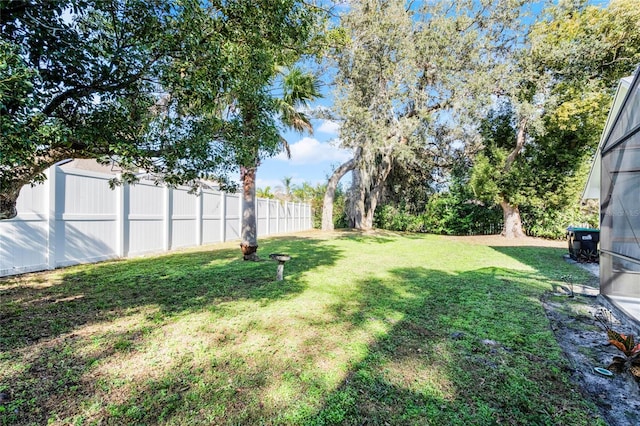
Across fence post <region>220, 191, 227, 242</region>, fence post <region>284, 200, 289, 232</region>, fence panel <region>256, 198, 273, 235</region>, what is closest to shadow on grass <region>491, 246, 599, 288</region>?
fence post <region>220, 191, 227, 242</region>

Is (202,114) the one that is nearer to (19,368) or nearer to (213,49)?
(213,49)

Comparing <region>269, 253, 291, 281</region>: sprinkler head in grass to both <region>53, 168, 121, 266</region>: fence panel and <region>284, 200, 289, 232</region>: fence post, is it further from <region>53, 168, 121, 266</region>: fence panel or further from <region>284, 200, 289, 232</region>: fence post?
<region>284, 200, 289, 232</region>: fence post

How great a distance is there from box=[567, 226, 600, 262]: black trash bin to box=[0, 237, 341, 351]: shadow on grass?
288 inches

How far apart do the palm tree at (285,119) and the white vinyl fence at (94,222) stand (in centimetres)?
172

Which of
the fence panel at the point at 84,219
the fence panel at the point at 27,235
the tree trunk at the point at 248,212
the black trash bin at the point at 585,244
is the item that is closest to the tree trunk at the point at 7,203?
the fence panel at the point at 27,235

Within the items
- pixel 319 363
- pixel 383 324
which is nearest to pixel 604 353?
pixel 383 324

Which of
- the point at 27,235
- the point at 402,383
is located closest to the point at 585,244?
the point at 402,383

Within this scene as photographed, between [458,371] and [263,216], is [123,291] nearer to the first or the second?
[458,371]

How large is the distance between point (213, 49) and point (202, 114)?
0.76m

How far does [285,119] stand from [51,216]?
5.62m

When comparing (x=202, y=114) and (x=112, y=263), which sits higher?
(x=202, y=114)

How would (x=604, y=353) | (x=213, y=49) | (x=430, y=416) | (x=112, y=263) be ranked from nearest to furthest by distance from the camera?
(x=430, y=416)
(x=604, y=353)
(x=213, y=49)
(x=112, y=263)

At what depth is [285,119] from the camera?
839 centimetres

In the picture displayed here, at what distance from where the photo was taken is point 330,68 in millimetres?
11891
